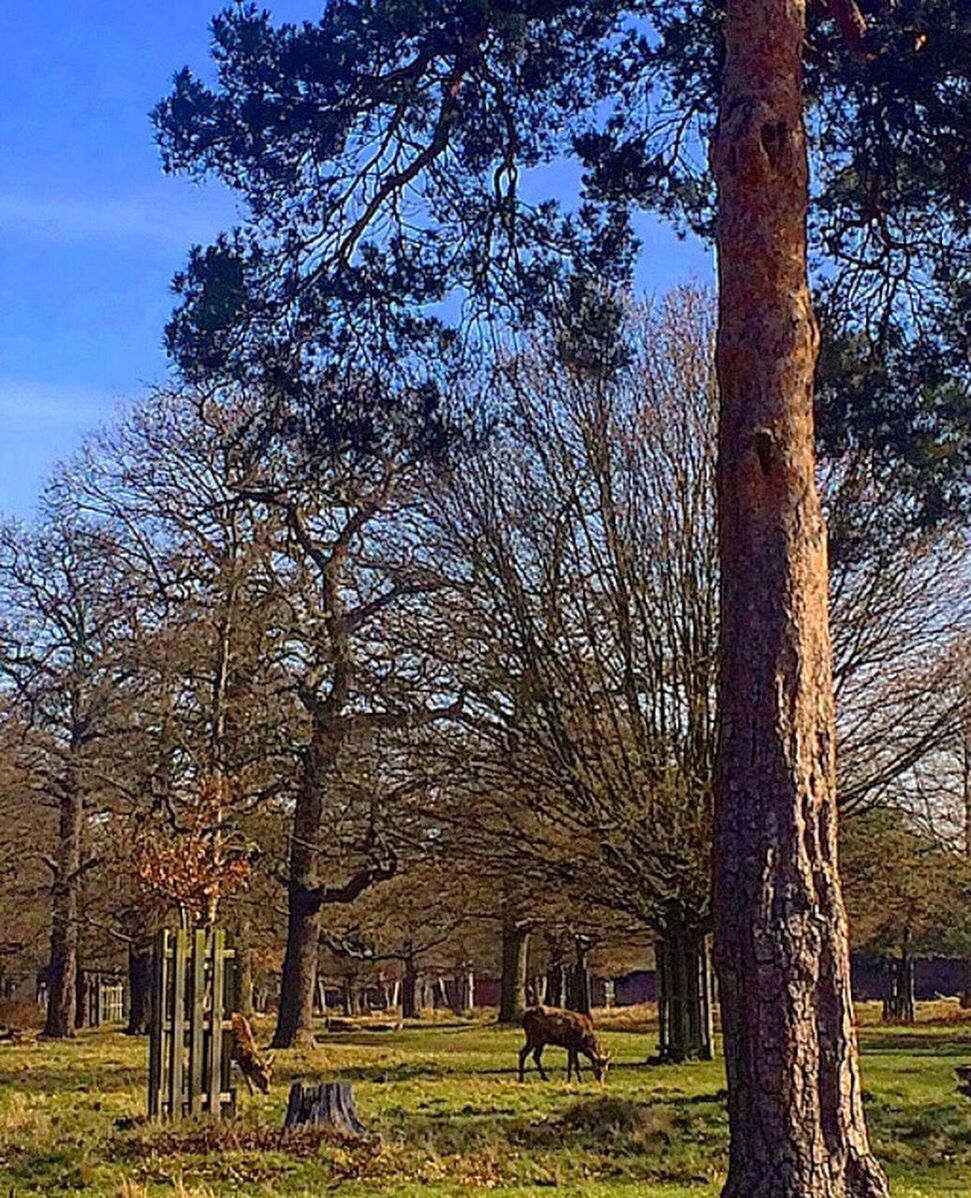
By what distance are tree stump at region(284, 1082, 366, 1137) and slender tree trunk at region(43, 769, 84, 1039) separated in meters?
16.7

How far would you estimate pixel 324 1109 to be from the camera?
36.3 ft

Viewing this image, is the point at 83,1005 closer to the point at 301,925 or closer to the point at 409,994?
the point at 409,994

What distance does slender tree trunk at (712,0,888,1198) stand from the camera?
6066mm

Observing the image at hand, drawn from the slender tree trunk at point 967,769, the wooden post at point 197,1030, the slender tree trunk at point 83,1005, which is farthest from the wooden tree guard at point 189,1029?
the slender tree trunk at point 83,1005

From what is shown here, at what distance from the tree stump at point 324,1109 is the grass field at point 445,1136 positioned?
23cm

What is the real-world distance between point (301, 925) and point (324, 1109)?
12.2 meters

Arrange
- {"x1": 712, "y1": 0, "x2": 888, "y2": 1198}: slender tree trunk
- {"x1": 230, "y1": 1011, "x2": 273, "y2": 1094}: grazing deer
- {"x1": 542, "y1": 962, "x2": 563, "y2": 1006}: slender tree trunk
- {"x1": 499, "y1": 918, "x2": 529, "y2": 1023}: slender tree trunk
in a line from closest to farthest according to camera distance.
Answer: {"x1": 712, "y1": 0, "x2": 888, "y2": 1198}: slender tree trunk, {"x1": 230, "y1": 1011, "x2": 273, "y2": 1094}: grazing deer, {"x1": 499, "y1": 918, "x2": 529, "y2": 1023}: slender tree trunk, {"x1": 542, "y1": 962, "x2": 563, "y2": 1006}: slender tree trunk

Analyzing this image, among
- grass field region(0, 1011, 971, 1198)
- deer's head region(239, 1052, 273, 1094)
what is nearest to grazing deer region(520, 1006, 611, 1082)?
grass field region(0, 1011, 971, 1198)

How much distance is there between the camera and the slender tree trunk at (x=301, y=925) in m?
22.5

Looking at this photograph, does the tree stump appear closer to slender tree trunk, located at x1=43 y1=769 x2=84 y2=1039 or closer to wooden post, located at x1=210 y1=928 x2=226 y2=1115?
wooden post, located at x1=210 y1=928 x2=226 y2=1115

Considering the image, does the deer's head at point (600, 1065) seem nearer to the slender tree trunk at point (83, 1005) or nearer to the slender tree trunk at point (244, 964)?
the slender tree trunk at point (244, 964)

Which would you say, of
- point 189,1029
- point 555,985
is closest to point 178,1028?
point 189,1029

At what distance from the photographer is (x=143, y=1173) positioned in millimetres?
9188

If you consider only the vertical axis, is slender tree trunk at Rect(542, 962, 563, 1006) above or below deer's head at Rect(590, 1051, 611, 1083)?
above
